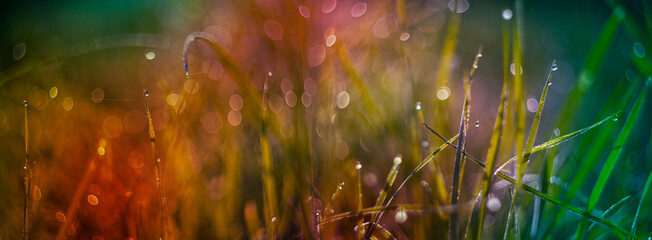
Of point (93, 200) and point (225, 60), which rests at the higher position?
point (225, 60)

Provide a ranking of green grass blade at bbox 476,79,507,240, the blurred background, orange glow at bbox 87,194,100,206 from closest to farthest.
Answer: green grass blade at bbox 476,79,507,240
the blurred background
orange glow at bbox 87,194,100,206

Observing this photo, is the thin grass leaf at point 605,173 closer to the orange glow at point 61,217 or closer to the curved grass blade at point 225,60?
the curved grass blade at point 225,60

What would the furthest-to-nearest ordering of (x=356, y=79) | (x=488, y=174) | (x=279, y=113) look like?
(x=279, y=113) < (x=356, y=79) < (x=488, y=174)

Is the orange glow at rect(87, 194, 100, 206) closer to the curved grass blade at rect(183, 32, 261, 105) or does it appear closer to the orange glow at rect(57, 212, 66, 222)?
the orange glow at rect(57, 212, 66, 222)

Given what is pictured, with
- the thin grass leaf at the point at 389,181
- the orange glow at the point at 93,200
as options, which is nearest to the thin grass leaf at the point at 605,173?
the thin grass leaf at the point at 389,181

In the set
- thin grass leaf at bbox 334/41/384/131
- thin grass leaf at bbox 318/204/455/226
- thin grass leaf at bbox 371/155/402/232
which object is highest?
thin grass leaf at bbox 334/41/384/131

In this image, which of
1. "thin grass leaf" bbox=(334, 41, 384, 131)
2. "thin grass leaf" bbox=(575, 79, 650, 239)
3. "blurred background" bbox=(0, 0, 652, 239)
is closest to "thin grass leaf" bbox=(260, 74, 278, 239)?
"blurred background" bbox=(0, 0, 652, 239)

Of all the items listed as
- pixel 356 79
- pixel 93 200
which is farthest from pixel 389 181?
pixel 93 200

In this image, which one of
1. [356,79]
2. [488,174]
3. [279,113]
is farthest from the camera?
[279,113]

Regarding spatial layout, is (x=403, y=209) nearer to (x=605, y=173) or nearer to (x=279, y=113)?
(x=605, y=173)
